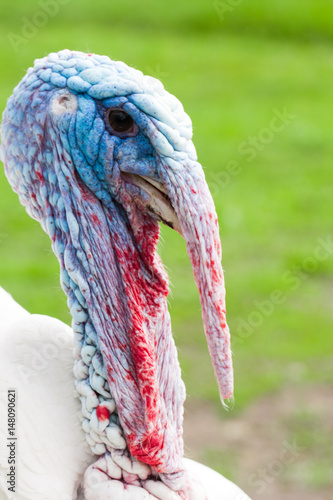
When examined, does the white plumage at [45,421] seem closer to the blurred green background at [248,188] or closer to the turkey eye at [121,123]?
the turkey eye at [121,123]

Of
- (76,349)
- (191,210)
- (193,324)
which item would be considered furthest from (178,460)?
(193,324)

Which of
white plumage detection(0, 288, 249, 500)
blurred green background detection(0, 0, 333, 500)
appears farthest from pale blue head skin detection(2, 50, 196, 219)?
blurred green background detection(0, 0, 333, 500)

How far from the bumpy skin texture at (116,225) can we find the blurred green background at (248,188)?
8.50 ft

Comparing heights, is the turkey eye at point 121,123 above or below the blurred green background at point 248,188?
below

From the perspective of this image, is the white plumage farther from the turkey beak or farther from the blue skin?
the turkey beak

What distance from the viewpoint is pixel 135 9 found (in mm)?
13055

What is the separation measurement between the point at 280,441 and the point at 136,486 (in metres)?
2.90

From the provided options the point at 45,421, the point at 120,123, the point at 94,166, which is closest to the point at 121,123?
the point at 120,123

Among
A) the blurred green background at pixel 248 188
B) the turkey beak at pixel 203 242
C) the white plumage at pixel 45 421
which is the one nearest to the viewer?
the turkey beak at pixel 203 242

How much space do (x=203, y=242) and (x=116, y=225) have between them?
285 millimetres

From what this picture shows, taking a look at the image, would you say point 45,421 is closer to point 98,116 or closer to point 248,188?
point 98,116

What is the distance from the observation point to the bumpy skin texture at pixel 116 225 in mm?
2424

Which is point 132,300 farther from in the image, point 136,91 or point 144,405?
point 136,91

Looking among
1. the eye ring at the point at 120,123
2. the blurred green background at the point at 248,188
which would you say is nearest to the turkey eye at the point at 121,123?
the eye ring at the point at 120,123
